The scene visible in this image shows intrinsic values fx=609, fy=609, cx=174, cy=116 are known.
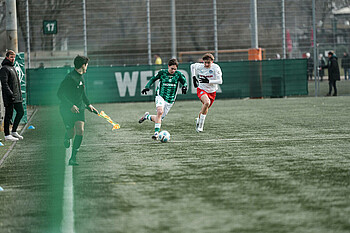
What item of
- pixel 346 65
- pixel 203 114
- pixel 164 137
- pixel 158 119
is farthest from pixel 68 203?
pixel 346 65

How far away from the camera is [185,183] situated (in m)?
7.31

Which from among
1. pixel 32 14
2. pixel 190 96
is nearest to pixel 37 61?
pixel 32 14

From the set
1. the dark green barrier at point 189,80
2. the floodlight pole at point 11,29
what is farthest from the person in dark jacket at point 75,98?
the dark green barrier at point 189,80

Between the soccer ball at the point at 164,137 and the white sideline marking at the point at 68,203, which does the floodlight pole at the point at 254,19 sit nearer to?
the soccer ball at the point at 164,137

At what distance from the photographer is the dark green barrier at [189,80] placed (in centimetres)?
2581

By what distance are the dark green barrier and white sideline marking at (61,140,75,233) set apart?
1740 cm

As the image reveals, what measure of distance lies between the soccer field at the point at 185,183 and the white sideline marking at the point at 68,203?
0.01m

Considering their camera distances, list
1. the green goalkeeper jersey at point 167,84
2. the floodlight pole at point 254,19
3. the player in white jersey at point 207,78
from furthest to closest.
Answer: the floodlight pole at point 254,19 → the player in white jersey at point 207,78 → the green goalkeeper jersey at point 167,84

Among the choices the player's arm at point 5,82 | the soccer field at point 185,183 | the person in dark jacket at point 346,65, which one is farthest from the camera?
the person in dark jacket at point 346,65

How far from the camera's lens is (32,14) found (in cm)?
2812

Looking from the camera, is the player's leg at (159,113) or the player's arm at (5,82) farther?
the player's arm at (5,82)

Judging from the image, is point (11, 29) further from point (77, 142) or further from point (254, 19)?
point (254, 19)

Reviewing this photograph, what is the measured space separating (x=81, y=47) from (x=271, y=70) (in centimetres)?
872

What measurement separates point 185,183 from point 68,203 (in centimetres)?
151
